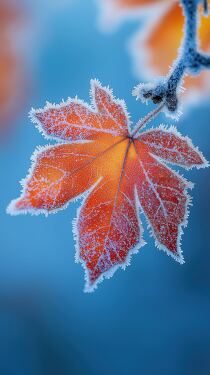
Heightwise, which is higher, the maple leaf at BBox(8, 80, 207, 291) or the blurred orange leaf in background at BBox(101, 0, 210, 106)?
the blurred orange leaf in background at BBox(101, 0, 210, 106)

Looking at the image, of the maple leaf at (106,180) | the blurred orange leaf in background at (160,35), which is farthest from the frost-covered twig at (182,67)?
the blurred orange leaf in background at (160,35)

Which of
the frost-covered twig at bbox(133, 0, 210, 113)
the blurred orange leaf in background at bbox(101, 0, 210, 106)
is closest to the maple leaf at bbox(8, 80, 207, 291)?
the frost-covered twig at bbox(133, 0, 210, 113)

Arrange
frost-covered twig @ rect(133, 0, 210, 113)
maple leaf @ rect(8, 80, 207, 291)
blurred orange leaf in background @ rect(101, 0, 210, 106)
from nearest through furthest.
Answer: frost-covered twig @ rect(133, 0, 210, 113)
maple leaf @ rect(8, 80, 207, 291)
blurred orange leaf in background @ rect(101, 0, 210, 106)

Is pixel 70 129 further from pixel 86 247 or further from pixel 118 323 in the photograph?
pixel 118 323

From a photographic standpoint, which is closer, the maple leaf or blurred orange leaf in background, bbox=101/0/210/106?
the maple leaf

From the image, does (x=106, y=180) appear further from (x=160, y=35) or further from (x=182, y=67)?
(x=160, y=35)

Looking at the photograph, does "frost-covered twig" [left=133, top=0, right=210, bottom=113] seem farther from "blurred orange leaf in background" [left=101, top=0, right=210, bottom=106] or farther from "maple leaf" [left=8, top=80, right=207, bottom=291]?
"blurred orange leaf in background" [left=101, top=0, right=210, bottom=106]
